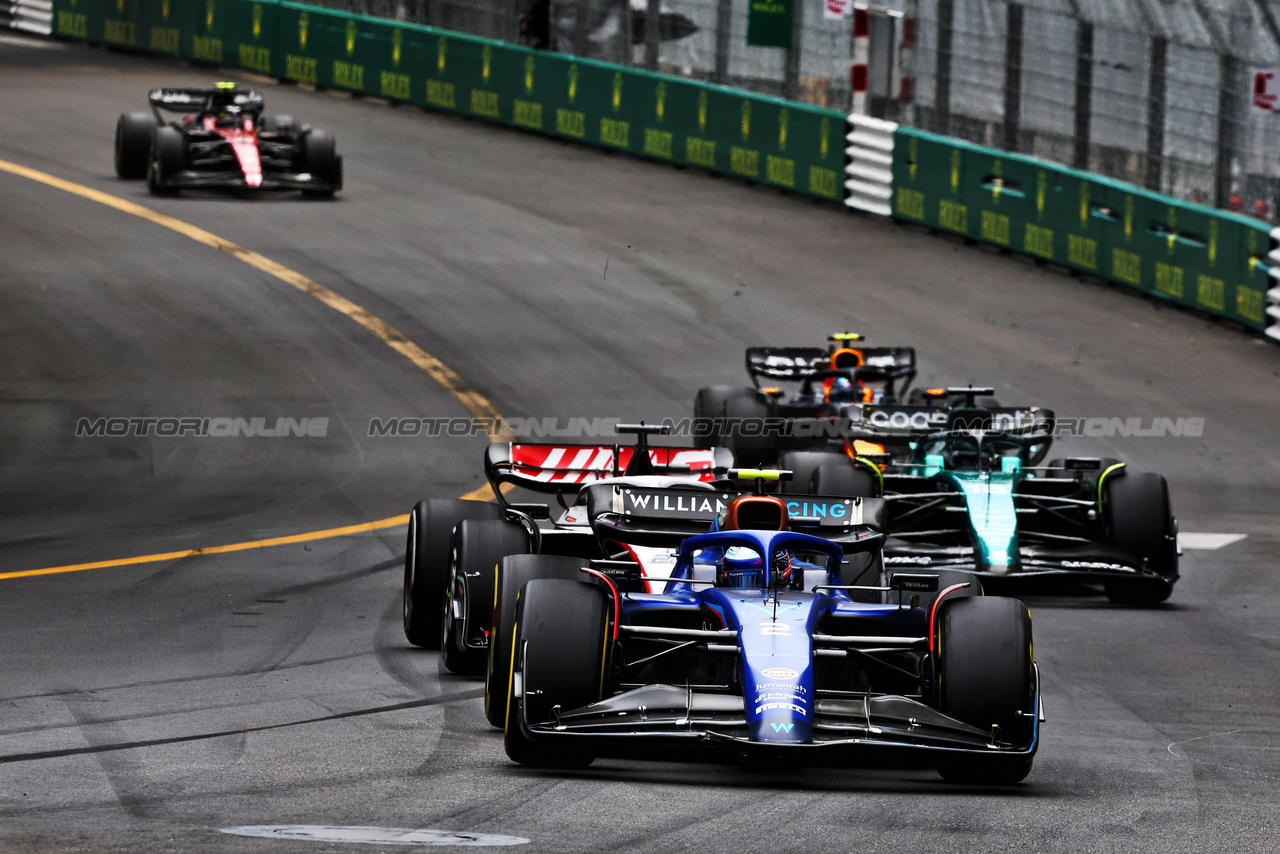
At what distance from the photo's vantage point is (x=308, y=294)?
24.2m

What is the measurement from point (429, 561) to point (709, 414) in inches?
256

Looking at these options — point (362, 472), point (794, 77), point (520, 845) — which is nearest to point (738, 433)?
point (362, 472)

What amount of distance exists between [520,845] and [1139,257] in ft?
66.8

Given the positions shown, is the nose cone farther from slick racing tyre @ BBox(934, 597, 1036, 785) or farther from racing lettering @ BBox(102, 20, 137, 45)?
racing lettering @ BBox(102, 20, 137, 45)

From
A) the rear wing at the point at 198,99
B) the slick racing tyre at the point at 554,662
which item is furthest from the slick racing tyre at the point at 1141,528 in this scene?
the rear wing at the point at 198,99

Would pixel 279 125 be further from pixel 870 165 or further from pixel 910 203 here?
pixel 910 203

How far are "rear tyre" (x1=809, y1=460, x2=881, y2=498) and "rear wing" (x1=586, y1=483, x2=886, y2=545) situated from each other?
3133 mm

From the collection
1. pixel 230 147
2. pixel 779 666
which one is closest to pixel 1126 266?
pixel 230 147

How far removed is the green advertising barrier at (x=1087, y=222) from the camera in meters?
24.3

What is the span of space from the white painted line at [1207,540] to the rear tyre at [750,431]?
3.50m

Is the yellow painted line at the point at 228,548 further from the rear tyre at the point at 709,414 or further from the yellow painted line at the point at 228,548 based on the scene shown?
the rear tyre at the point at 709,414

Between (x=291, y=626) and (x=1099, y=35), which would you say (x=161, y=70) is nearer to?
(x=1099, y=35)

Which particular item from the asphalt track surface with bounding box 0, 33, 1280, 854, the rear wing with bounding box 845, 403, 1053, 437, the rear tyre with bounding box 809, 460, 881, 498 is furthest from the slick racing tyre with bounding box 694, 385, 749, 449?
the rear tyre with bounding box 809, 460, 881, 498

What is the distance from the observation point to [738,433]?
56.5 feet
